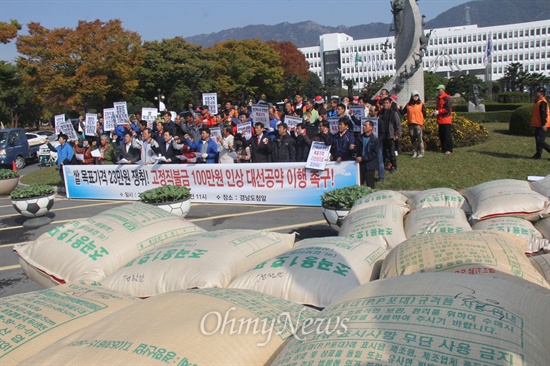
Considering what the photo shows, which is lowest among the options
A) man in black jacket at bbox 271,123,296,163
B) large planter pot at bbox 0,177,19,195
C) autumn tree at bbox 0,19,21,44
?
large planter pot at bbox 0,177,19,195

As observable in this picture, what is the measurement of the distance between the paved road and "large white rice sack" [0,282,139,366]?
139 inches

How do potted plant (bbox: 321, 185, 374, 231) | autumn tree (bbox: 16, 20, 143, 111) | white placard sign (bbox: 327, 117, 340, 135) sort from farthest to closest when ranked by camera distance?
autumn tree (bbox: 16, 20, 143, 111) < white placard sign (bbox: 327, 117, 340, 135) < potted plant (bbox: 321, 185, 374, 231)

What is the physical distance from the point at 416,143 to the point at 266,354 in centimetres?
1120

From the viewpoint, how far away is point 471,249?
3471 mm

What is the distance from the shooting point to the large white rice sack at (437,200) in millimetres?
5551

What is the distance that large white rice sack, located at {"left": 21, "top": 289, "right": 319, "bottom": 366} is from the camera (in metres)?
2.44

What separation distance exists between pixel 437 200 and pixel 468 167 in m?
6.41

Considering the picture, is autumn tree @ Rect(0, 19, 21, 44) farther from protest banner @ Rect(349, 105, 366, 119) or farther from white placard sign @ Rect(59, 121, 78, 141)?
protest banner @ Rect(349, 105, 366, 119)

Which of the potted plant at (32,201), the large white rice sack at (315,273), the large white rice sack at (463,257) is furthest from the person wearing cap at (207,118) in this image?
the large white rice sack at (463,257)

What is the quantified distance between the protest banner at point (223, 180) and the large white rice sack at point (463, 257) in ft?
20.3

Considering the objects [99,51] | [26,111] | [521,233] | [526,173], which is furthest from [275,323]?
[26,111]

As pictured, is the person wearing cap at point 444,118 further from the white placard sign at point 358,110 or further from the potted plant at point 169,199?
the potted plant at point 169,199

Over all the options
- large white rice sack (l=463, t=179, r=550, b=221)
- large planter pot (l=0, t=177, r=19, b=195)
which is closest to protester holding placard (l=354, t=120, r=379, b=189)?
large white rice sack (l=463, t=179, r=550, b=221)

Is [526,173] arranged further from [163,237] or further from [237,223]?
[163,237]
